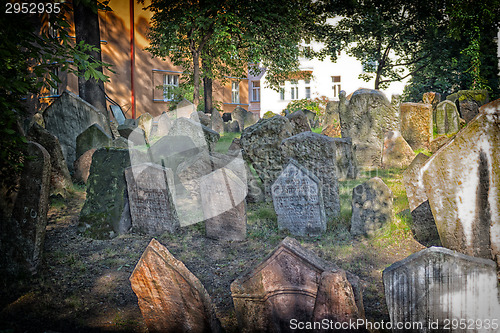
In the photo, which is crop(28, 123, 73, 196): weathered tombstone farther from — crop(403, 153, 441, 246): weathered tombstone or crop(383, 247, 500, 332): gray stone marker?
crop(383, 247, 500, 332): gray stone marker

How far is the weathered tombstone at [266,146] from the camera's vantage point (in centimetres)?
779

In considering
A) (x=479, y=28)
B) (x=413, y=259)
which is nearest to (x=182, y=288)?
(x=413, y=259)

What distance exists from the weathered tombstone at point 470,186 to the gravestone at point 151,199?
348cm

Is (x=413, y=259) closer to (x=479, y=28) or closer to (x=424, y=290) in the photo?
(x=424, y=290)

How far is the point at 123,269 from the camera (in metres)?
4.66

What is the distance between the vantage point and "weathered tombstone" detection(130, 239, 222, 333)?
2.91 metres

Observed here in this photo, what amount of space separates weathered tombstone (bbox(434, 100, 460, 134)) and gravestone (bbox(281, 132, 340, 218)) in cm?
820

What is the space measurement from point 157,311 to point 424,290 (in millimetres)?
2046

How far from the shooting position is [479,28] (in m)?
18.6

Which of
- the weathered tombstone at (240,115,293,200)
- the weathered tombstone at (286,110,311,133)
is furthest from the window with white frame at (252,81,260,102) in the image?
the weathered tombstone at (240,115,293,200)

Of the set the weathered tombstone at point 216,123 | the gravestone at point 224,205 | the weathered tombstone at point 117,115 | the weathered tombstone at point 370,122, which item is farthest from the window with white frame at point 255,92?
the gravestone at point 224,205

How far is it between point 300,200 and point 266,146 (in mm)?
2385

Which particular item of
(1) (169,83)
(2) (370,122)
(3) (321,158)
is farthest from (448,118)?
(1) (169,83)

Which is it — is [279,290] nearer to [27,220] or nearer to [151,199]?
[27,220]
